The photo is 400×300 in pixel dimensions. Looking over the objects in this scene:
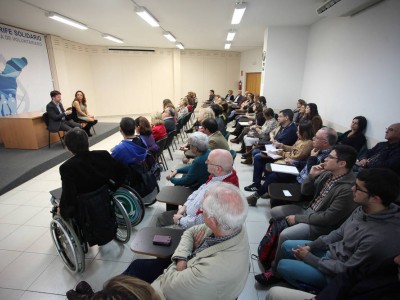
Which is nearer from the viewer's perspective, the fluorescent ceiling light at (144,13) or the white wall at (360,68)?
the white wall at (360,68)

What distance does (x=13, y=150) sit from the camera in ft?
16.5

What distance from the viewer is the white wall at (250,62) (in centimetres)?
1027

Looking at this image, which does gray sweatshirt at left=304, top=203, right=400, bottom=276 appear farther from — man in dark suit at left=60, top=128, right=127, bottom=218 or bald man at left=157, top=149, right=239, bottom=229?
man in dark suit at left=60, top=128, right=127, bottom=218

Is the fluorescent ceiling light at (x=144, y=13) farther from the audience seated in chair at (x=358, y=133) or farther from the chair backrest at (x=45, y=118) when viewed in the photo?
the audience seated in chair at (x=358, y=133)

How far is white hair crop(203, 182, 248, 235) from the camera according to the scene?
1.11 metres

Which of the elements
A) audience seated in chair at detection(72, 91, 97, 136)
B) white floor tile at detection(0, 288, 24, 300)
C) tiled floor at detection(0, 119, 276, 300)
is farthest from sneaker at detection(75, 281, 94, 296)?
audience seated in chair at detection(72, 91, 97, 136)

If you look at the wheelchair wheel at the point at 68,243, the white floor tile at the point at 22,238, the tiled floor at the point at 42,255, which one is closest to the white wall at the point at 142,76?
the tiled floor at the point at 42,255

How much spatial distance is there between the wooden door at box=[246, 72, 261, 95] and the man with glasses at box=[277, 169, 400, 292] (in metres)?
10.0

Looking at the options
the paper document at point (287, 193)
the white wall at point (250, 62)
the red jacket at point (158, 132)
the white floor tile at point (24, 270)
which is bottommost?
the white floor tile at point (24, 270)

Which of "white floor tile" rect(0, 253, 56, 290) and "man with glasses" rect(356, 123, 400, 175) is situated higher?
"man with glasses" rect(356, 123, 400, 175)

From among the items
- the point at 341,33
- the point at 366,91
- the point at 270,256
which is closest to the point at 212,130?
the point at 270,256

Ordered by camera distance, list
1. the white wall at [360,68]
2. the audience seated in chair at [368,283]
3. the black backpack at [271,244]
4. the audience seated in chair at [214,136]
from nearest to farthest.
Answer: the audience seated in chair at [368,283] → the black backpack at [271,244] → the audience seated in chair at [214,136] → the white wall at [360,68]

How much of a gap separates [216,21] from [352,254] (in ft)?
18.8

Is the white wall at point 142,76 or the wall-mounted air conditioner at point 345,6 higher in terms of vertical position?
the wall-mounted air conditioner at point 345,6
